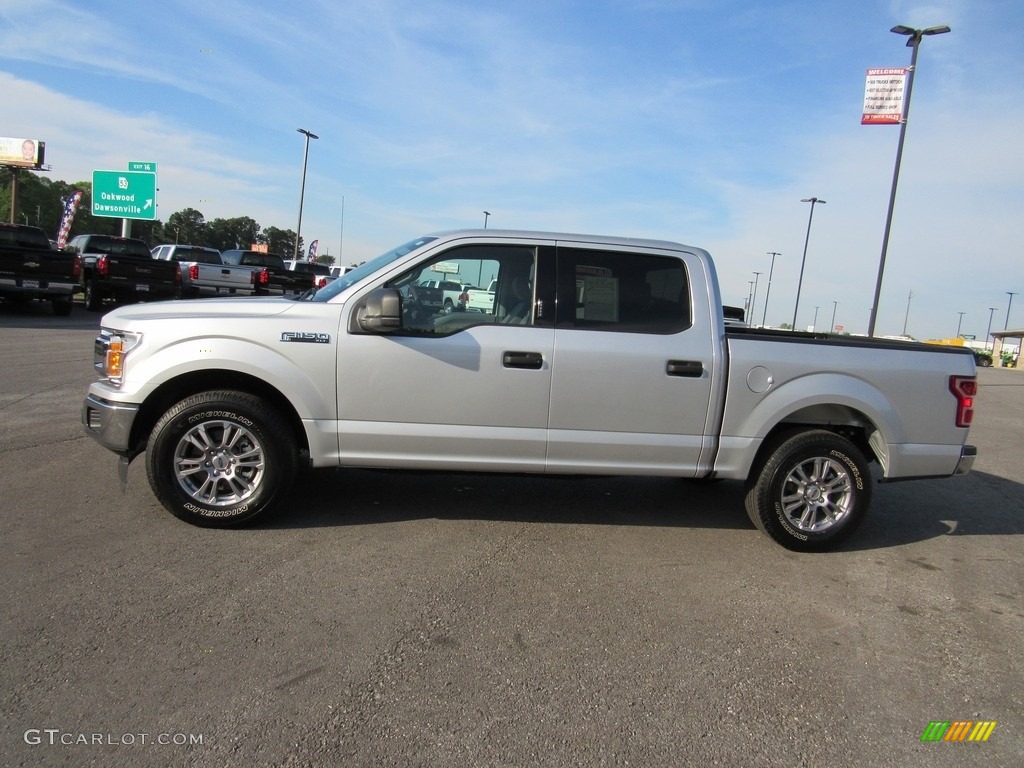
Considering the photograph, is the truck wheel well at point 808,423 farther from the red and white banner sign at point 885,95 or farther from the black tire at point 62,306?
the black tire at point 62,306

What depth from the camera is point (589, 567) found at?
4262 millimetres

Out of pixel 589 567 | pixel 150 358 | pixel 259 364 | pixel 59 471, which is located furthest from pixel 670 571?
pixel 59 471

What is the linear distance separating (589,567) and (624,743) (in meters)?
1.64

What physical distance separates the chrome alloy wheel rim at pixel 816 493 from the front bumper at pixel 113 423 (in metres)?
4.22

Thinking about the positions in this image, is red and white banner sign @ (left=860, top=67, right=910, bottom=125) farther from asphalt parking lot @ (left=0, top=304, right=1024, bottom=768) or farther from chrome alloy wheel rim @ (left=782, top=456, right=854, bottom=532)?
chrome alloy wheel rim @ (left=782, top=456, right=854, bottom=532)

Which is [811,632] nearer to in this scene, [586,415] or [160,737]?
[586,415]

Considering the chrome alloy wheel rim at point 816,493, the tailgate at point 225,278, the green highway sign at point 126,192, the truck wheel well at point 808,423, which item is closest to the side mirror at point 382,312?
the truck wheel well at point 808,423

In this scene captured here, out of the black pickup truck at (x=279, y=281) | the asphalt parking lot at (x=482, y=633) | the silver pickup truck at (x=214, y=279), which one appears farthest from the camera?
the silver pickup truck at (x=214, y=279)

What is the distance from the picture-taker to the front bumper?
4.34 metres

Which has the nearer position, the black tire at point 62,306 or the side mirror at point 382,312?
the side mirror at point 382,312

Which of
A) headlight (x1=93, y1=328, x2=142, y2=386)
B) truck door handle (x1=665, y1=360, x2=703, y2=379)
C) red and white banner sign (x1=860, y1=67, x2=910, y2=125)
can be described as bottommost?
headlight (x1=93, y1=328, x2=142, y2=386)

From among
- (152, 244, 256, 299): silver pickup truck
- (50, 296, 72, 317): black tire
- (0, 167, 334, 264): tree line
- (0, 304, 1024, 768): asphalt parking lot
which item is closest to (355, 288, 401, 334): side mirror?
(0, 304, 1024, 768): asphalt parking lot

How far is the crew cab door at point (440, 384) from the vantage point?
4.44 m

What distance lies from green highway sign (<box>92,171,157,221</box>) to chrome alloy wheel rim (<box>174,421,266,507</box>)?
95.1 ft
